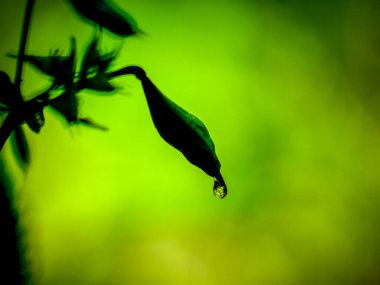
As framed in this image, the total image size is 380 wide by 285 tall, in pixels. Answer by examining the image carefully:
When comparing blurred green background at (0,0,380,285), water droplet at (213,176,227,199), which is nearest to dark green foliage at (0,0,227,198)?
water droplet at (213,176,227,199)

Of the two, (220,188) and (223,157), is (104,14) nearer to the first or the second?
(220,188)

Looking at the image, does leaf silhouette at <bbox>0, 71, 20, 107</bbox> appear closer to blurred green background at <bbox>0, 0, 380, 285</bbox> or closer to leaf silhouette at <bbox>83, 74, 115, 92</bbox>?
leaf silhouette at <bbox>83, 74, 115, 92</bbox>

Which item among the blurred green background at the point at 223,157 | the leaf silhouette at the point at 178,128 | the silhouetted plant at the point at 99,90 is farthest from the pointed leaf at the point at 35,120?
the blurred green background at the point at 223,157

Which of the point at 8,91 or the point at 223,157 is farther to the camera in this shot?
the point at 223,157

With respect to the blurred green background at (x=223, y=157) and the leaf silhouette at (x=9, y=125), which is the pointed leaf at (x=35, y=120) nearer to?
the leaf silhouette at (x=9, y=125)

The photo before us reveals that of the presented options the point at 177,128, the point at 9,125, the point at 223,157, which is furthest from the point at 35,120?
the point at 223,157

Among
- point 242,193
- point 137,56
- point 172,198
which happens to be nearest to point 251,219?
point 242,193
